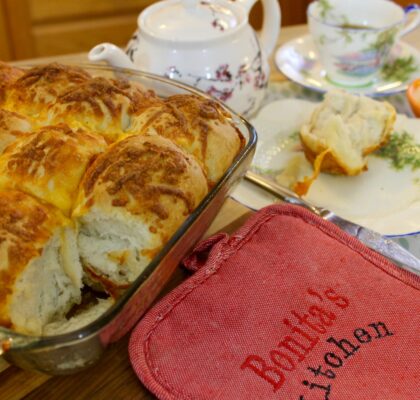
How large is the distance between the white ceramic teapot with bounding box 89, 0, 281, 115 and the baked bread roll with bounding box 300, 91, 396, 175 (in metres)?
0.12

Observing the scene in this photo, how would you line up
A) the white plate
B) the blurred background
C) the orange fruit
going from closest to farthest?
the white plate, the orange fruit, the blurred background

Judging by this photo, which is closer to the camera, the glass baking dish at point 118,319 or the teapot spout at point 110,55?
the glass baking dish at point 118,319

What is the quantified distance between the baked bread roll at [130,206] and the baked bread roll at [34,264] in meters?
0.02

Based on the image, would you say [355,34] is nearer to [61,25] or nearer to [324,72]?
[324,72]

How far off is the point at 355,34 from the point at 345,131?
0.24 m

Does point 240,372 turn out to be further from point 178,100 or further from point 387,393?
point 178,100

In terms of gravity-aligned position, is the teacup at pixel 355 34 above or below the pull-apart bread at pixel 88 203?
below

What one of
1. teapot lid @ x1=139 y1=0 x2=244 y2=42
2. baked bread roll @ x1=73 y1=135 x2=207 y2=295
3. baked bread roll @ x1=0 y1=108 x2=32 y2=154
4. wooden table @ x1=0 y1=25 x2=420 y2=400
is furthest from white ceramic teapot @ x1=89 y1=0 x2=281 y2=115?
wooden table @ x1=0 y1=25 x2=420 y2=400

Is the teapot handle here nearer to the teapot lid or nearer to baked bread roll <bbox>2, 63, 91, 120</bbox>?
the teapot lid

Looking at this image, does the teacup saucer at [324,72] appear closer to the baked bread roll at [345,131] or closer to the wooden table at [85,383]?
the baked bread roll at [345,131]

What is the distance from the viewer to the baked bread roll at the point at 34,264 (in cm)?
48

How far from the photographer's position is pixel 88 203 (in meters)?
0.53

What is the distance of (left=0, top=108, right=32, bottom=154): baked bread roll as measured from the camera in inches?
24.7

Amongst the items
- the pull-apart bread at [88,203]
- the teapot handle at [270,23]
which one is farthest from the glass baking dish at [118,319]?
the teapot handle at [270,23]
